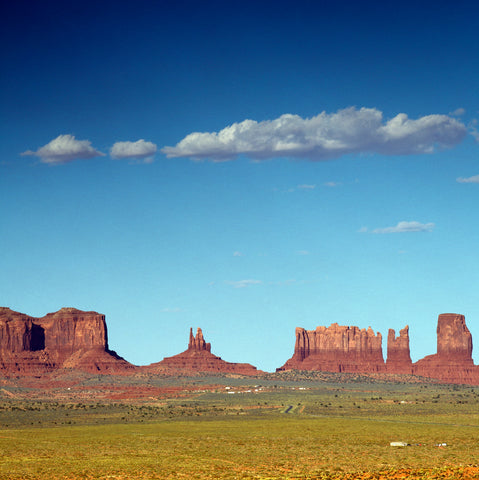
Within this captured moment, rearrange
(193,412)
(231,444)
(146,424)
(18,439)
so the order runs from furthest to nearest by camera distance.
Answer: (193,412)
(146,424)
(18,439)
(231,444)

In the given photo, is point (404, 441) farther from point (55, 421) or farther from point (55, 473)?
point (55, 421)

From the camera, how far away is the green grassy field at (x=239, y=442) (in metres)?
73.9

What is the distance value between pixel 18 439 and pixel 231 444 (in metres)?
26.1

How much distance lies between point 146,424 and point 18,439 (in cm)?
2495

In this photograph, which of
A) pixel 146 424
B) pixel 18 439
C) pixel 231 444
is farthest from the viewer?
pixel 146 424

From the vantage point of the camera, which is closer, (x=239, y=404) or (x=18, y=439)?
(x=18, y=439)

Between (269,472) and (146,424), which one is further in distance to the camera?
(146,424)

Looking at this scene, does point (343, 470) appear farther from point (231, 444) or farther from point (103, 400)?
point (103, 400)

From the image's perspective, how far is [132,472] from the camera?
242 feet

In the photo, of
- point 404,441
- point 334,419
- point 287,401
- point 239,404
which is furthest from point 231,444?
point 287,401

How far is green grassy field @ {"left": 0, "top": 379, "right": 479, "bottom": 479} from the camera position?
73.9m

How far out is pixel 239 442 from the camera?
322ft

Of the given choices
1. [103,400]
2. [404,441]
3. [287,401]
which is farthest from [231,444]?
[103,400]

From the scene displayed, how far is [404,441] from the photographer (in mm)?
98938
